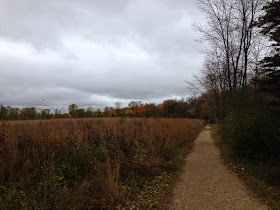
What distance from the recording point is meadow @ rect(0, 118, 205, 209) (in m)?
4.27

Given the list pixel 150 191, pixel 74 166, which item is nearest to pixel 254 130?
pixel 150 191

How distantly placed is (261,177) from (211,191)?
1.92 m

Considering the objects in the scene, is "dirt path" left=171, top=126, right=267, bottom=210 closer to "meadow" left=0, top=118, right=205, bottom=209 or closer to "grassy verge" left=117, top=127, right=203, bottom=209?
"grassy verge" left=117, top=127, right=203, bottom=209

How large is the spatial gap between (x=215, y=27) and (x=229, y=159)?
9.06 meters

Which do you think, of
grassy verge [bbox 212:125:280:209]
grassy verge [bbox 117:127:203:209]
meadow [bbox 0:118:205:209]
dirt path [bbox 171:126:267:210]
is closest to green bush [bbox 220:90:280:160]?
grassy verge [bbox 212:125:280:209]

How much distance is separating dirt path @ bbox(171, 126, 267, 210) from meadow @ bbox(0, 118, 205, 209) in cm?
92

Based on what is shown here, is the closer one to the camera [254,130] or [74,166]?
[74,166]

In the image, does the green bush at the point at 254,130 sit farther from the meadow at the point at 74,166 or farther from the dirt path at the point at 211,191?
the meadow at the point at 74,166

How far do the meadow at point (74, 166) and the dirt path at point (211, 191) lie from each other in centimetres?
92

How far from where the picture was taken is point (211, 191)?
205 inches

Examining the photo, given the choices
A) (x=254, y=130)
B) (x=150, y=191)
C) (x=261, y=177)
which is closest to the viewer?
(x=150, y=191)

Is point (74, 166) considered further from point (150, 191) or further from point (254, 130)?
point (254, 130)

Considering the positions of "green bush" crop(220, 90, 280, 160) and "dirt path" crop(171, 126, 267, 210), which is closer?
"dirt path" crop(171, 126, 267, 210)

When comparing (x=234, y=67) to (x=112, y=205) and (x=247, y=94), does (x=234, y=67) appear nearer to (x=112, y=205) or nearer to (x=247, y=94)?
(x=247, y=94)
